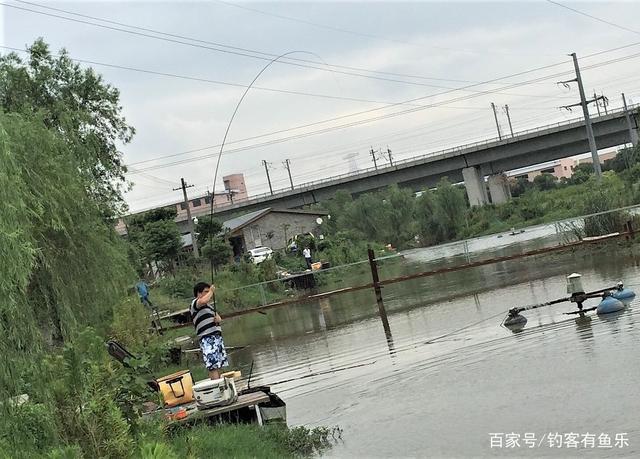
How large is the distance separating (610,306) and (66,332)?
8.07 metres

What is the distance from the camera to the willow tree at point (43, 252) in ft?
18.9

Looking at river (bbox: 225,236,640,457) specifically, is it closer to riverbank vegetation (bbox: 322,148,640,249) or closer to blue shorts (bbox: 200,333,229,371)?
blue shorts (bbox: 200,333,229,371)

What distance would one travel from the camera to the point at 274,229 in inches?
2496

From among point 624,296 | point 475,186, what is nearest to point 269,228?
point 475,186

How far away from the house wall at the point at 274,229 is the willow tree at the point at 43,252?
40.8 meters

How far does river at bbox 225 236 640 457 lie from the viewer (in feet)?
25.0

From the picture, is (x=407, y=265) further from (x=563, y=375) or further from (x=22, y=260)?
(x=22, y=260)

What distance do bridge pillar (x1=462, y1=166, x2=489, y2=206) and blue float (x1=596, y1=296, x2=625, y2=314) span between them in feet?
170

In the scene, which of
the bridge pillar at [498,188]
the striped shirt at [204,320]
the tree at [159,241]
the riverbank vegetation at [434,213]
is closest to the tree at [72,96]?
the striped shirt at [204,320]

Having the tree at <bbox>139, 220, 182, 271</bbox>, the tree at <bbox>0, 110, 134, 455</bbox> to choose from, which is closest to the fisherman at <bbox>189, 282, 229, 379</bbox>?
the tree at <bbox>0, 110, 134, 455</bbox>

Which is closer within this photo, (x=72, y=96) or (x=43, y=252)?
(x=43, y=252)

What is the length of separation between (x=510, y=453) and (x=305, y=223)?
189 feet

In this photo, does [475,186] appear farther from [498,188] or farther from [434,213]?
[498,188]

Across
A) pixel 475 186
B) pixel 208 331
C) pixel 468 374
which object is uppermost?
pixel 475 186
